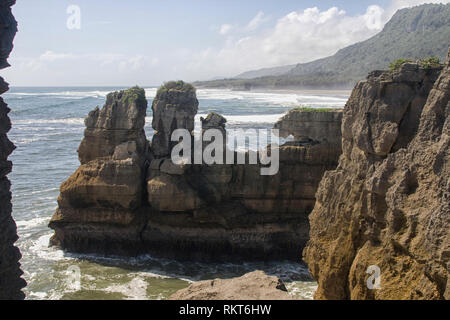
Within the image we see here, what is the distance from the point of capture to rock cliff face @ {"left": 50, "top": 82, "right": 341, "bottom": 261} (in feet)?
63.0

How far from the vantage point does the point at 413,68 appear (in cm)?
984

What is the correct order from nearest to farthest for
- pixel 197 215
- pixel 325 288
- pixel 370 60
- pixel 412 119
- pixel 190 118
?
pixel 412 119 < pixel 325 288 < pixel 197 215 < pixel 190 118 < pixel 370 60

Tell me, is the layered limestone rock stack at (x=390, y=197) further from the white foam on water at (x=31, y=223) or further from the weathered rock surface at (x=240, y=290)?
the white foam on water at (x=31, y=223)

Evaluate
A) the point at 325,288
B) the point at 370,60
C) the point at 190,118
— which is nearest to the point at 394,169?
the point at 325,288

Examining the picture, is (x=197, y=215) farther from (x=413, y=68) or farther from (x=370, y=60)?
(x=370, y=60)

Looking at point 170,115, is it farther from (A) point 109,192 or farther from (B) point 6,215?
(B) point 6,215

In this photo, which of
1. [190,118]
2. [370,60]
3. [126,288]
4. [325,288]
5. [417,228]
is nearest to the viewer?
[417,228]

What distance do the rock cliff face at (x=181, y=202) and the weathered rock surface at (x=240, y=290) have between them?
11.7 meters

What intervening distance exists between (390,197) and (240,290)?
363 cm

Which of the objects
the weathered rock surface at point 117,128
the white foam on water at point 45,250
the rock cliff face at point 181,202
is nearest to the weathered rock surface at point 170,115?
the weathered rock surface at point 117,128

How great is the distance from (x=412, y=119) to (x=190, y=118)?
12.8 meters

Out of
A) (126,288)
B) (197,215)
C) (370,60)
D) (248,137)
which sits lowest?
(126,288)

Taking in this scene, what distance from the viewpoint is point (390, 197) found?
8.44 m

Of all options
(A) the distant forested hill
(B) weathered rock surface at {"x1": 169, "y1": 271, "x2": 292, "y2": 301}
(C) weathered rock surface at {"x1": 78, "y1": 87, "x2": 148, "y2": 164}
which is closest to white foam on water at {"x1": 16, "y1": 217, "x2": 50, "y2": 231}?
(C) weathered rock surface at {"x1": 78, "y1": 87, "x2": 148, "y2": 164}
